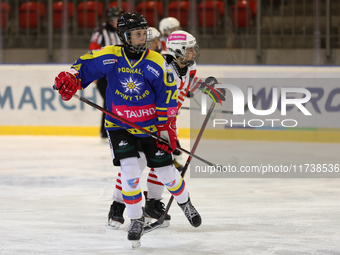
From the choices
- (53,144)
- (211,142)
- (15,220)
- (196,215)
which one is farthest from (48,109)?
(196,215)

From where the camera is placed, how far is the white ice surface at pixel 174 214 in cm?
269

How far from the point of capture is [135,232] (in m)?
2.70

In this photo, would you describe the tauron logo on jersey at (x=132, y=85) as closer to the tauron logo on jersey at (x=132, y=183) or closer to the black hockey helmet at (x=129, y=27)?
the black hockey helmet at (x=129, y=27)

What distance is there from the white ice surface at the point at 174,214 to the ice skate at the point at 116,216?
0.05 metres

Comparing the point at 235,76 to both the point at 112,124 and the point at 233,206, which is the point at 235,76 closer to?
the point at 233,206

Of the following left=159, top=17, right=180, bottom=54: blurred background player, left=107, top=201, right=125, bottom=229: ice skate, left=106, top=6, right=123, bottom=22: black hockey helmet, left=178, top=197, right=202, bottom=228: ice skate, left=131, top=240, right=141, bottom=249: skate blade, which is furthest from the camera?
left=106, top=6, right=123, bottom=22: black hockey helmet

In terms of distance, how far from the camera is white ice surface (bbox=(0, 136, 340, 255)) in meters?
2.69

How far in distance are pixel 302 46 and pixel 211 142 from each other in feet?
5.05

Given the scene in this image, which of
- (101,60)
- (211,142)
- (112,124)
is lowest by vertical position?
(211,142)

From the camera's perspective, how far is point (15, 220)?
3.20 meters

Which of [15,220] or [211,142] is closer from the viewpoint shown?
[15,220]

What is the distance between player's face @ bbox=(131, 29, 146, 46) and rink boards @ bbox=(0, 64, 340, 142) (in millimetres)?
3272

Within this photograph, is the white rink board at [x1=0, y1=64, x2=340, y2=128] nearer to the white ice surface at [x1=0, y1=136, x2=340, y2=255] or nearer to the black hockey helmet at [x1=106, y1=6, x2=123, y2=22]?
the black hockey helmet at [x1=106, y1=6, x2=123, y2=22]

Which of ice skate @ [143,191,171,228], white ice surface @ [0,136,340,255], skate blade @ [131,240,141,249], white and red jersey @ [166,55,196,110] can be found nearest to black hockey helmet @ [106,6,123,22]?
white ice surface @ [0,136,340,255]
